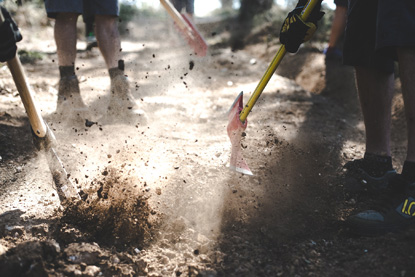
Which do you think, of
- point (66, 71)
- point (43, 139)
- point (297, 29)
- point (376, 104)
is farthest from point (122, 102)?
point (376, 104)

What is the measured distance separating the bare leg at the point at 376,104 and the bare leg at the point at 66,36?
227cm

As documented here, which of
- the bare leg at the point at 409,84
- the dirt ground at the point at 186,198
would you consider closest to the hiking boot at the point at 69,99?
the dirt ground at the point at 186,198

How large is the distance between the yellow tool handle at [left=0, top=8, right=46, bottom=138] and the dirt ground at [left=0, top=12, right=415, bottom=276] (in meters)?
0.35

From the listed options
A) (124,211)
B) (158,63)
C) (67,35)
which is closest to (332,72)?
(158,63)

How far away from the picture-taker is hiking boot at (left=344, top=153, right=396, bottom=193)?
1905 millimetres

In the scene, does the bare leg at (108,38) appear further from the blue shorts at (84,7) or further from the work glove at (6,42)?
the work glove at (6,42)

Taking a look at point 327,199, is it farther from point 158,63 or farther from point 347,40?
point 158,63

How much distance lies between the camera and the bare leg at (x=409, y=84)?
1545mm

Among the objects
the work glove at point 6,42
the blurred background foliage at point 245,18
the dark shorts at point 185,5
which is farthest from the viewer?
the blurred background foliage at point 245,18

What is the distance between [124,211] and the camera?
1600 mm

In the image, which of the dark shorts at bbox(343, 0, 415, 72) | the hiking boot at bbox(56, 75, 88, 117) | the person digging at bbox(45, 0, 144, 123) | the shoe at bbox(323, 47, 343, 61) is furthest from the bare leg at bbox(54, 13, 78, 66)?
the shoe at bbox(323, 47, 343, 61)

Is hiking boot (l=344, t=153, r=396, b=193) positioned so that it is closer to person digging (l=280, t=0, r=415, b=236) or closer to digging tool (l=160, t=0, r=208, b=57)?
person digging (l=280, t=0, r=415, b=236)

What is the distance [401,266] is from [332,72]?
11.9ft

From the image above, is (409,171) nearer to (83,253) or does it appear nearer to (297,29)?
(297,29)
